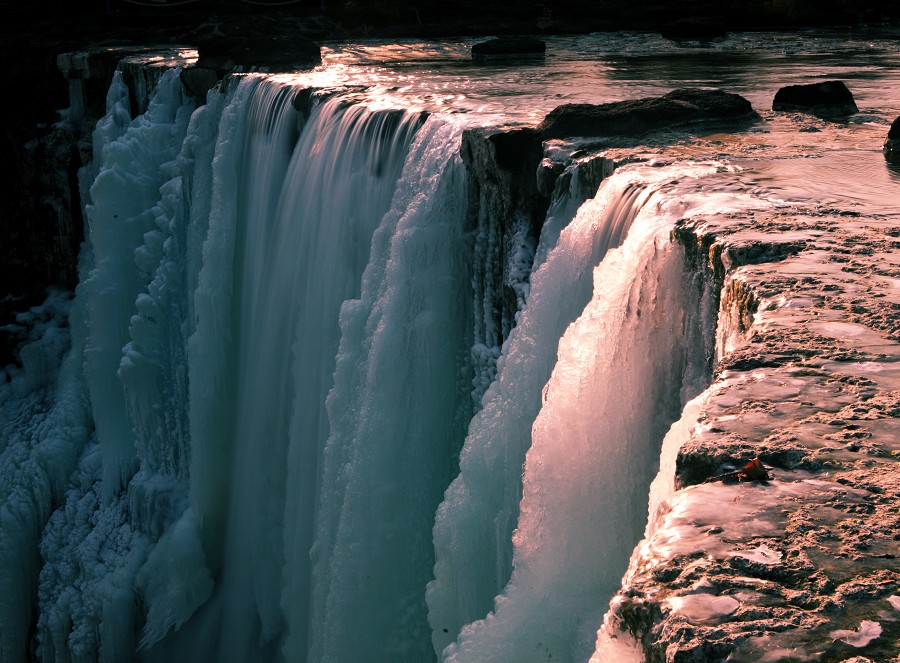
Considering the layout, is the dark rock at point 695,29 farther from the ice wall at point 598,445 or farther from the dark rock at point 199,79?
the ice wall at point 598,445

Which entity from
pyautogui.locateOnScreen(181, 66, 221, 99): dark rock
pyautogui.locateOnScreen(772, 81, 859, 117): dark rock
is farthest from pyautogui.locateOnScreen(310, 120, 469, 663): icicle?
pyautogui.locateOnScreen(181, 66, 221, 99): dark rock

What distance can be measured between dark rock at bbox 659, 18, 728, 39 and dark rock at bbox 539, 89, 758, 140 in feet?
30.1

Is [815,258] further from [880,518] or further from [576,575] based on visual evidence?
[880,518]

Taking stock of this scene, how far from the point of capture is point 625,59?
1228 centimetres

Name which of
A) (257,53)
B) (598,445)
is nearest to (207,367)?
(257,53)

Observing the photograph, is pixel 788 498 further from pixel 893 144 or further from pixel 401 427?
pixel 401 427

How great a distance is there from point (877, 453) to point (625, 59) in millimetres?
10659

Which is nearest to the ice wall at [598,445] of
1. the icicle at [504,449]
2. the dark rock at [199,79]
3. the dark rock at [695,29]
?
the icicle at [504,449]

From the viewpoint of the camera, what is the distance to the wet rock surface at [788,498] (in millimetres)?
1723

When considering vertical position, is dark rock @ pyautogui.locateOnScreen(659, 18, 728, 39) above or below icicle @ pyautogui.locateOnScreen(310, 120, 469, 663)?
above

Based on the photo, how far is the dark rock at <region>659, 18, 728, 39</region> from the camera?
1515 centimetres

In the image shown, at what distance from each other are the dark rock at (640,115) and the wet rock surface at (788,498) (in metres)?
2.77

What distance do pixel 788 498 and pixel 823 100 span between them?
17.5 feet

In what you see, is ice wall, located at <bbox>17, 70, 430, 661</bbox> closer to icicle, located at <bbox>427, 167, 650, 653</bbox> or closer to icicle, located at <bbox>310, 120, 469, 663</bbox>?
icicle, located at <bbox>310, 120, 469, 663</bbox>
